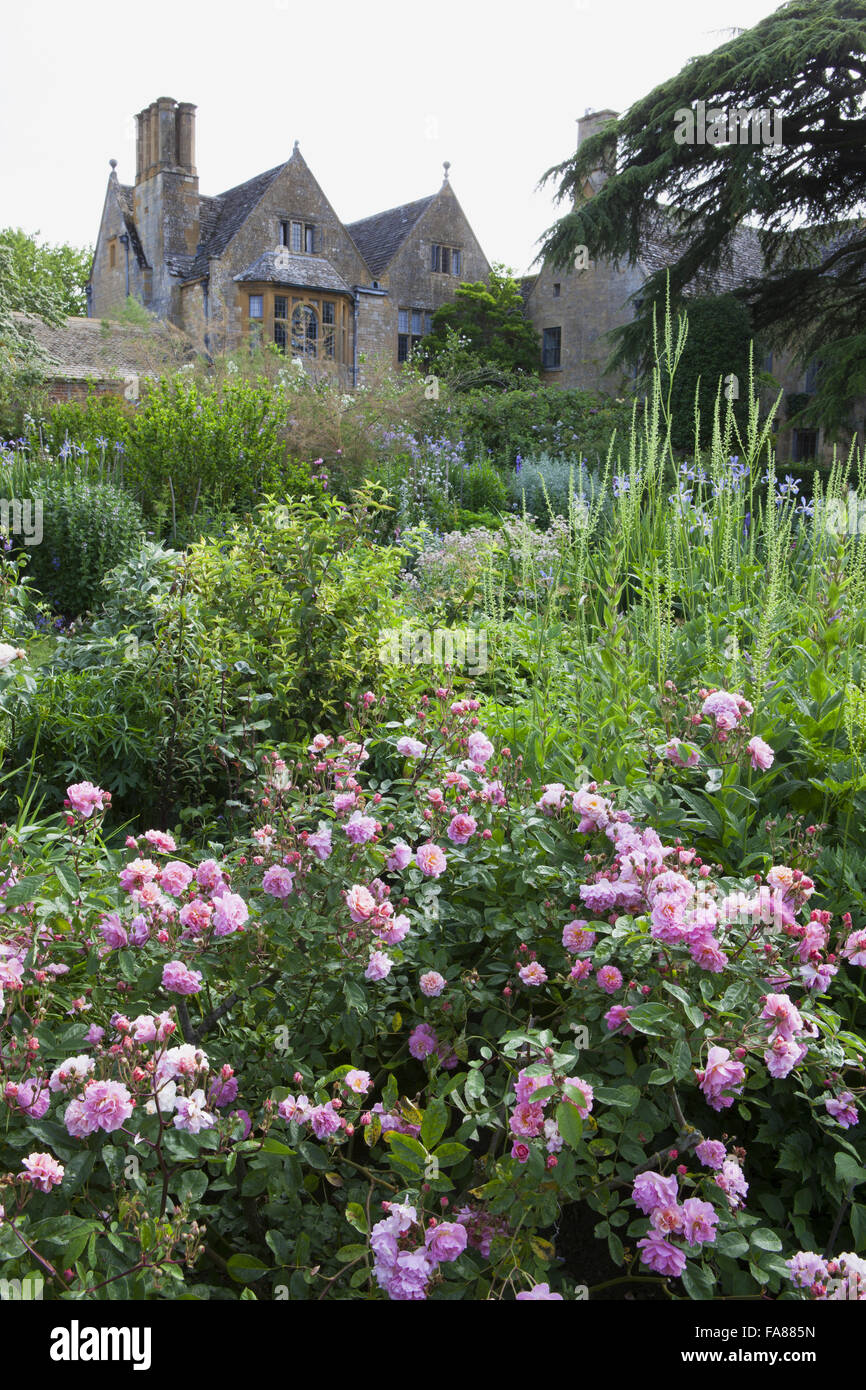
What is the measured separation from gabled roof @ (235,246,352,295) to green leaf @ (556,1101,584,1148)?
96.9 feet

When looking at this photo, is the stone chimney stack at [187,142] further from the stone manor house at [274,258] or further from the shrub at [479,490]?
the shrub at [479,490]

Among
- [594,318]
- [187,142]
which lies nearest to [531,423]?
[594,318]

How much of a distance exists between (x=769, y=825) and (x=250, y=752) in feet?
6.33

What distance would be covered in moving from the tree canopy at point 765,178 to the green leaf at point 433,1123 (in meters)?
16.9

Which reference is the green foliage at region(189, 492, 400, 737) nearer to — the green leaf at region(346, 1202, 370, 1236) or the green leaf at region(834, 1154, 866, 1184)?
the green leaf at region(346, 1202, 370, 1236)

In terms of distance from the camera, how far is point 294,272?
94.2ft

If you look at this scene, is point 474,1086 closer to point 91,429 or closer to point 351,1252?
point 351,1252

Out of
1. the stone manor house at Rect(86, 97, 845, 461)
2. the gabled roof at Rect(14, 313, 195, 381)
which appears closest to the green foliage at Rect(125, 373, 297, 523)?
the gabled roof at Rect(14, 313, 195, 381)

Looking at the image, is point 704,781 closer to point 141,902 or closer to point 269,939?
point 269,939

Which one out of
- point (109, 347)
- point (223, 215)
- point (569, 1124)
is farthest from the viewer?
point (223, 215)

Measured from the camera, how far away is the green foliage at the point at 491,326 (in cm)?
3069

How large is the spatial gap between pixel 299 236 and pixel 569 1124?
32.2 meters

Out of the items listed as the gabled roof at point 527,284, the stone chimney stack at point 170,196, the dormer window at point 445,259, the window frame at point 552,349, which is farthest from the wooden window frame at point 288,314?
the window frame at point 552,349
